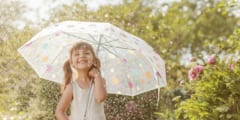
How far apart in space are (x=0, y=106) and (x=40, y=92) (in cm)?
62

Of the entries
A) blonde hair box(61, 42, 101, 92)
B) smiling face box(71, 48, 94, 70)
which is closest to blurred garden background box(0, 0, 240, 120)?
blonde hair box(61, 42, 101, 92)

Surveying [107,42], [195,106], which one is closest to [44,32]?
[107,42]

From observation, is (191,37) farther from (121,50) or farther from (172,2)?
(121,50)

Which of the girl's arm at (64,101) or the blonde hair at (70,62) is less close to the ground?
the blonde hair at (70,62)

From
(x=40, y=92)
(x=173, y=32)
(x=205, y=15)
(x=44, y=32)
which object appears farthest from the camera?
(x=205, y=15)

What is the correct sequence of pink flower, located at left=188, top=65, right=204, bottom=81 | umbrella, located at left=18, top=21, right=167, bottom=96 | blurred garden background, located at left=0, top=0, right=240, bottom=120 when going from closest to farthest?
umbrella, located at left=18, top=21, right=167, bottom=96 → blurred garden background, located at left=0, top=0, right=240, bottom=120 → pink flower, located at left=188, top=65, right=204, bottom=81

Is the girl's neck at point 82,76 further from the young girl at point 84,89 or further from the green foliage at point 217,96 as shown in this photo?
the green foliage at point 217,96

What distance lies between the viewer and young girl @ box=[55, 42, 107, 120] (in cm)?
434

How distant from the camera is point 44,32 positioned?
448 centimetres

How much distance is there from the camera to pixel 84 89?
4.39m

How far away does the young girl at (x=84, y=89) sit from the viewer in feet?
14.3

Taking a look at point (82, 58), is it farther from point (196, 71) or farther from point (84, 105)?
point (196, 71)

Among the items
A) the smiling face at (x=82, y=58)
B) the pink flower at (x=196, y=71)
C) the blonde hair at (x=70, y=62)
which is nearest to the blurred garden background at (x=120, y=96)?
the pink flower at (x=196, y=71)

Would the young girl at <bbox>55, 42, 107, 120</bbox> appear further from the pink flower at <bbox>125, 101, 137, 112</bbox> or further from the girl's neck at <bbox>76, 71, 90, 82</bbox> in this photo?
the pink flower at <bbox>125, 101, 137, 112</bbox>
